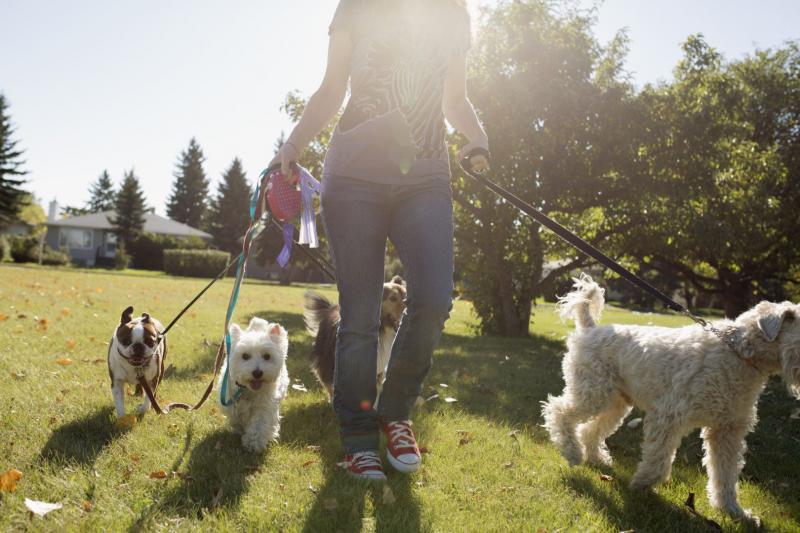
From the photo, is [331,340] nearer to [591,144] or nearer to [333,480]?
[333,480]

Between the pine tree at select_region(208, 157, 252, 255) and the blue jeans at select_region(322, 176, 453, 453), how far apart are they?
181 ft

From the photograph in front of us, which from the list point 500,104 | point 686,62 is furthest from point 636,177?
point 686,62

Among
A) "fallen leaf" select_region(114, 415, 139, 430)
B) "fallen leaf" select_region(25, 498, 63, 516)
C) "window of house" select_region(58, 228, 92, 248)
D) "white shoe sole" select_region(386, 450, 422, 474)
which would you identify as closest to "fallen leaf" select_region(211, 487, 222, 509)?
"fallen leaf" select_region(25, 498, 63, 516)

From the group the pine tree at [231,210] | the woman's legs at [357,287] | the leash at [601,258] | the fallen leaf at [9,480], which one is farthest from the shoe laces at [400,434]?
the pine tree at [231,210]

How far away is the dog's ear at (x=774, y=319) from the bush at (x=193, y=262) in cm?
3708

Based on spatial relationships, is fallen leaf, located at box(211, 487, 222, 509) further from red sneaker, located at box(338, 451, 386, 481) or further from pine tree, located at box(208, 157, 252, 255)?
pine tree, located at box(208, 157, 252, 255)

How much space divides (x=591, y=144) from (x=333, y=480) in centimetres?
1009

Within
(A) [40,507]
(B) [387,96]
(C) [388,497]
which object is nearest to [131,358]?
(A) [40,507]

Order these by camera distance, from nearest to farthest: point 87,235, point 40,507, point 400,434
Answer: point 40,507
point 400,434
point 87,235

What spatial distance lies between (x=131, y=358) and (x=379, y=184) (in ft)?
8.14

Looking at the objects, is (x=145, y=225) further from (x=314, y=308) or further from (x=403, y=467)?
(x=403, y=467)

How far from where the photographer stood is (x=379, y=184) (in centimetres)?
295

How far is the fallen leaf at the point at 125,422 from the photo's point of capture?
3.82 m

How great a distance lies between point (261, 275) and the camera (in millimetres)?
50938
